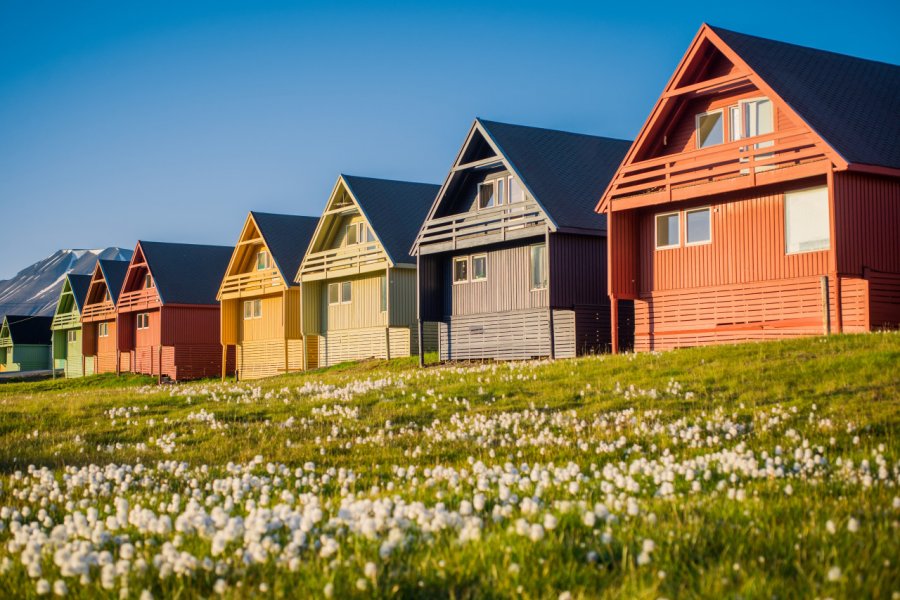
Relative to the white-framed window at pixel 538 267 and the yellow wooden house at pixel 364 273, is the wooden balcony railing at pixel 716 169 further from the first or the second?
the yellow wooden house at pixel 364 273

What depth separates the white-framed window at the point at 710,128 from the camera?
28.5 m

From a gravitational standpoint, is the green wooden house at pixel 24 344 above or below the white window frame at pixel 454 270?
below

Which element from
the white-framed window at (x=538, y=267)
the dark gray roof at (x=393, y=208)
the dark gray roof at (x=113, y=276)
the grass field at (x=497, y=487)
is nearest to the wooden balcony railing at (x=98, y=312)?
the dark gray roof at (x=113, y=276)

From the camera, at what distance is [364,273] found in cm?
4709

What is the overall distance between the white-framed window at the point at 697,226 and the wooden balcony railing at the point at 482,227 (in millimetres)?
5491

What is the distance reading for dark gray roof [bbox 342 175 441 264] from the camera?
146ft

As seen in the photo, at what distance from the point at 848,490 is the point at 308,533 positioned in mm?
4333

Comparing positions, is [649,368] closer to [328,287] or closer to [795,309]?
[795,309]

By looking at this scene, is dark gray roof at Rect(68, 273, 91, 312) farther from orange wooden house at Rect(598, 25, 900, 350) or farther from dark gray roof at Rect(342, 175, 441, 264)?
orange wooden house at Rect(598, 25, 900, 350)

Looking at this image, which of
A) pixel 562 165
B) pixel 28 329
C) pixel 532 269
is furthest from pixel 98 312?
pixel 562 165

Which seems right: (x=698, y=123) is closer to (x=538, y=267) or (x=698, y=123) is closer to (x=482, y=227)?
→ (x=538, y=267)

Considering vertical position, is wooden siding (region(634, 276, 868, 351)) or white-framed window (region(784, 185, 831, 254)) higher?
white-framed window (region(784, 185, 831, 254))

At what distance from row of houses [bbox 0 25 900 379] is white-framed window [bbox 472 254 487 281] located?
0.09 m

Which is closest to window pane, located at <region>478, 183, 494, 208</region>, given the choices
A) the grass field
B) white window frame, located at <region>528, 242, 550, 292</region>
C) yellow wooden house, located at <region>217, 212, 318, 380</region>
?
white window frame, located at <region>528, 242, 550, 292</region>
